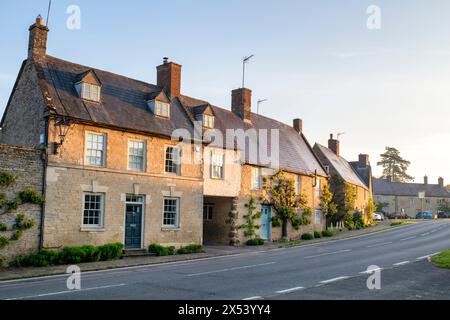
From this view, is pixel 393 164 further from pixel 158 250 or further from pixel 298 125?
pixel 158 250

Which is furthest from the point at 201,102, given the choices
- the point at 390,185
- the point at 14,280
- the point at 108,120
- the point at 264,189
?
the point at 390,185

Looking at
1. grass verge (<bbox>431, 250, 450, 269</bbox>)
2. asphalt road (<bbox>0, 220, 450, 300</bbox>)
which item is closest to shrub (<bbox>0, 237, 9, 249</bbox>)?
asphalt road (<bbox>0, 220, 450, 300</bbox>)

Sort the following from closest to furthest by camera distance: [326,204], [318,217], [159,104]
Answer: [159,104], [318,217], [326,204]

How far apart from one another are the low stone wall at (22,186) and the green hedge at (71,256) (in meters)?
0.44

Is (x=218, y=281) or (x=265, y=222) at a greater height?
(x=265, y=222)

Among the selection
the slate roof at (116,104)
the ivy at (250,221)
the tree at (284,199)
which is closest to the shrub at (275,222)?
the tree at (284,199)

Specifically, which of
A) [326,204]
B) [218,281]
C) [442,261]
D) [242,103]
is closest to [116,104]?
[242,103]

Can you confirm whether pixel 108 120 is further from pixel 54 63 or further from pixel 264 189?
pixel 264 189

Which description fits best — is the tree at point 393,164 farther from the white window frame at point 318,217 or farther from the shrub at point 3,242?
the shrub at point 3,242

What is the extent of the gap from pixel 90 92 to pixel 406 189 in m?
88.5

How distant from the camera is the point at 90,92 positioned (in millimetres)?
23141

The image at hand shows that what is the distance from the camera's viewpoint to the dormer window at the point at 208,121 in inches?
1152
